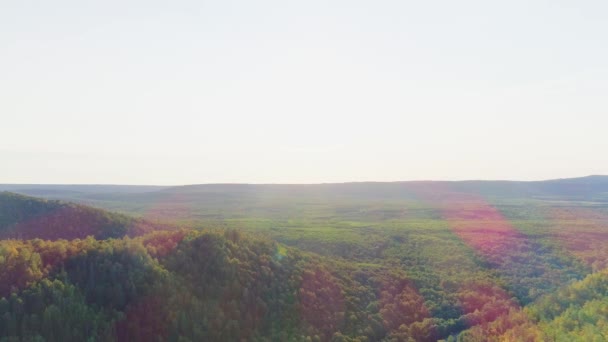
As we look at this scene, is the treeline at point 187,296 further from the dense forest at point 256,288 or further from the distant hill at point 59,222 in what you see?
the distant hill at point 59,222

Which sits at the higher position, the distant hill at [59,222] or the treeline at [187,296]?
the distant hill at [59,222]

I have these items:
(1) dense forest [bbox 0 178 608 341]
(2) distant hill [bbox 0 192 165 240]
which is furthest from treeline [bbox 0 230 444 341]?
(2) distant hill [bbox 0 192 165 240]

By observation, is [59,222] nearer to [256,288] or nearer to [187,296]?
[256,288]

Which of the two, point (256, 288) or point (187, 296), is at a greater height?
point (187, 296)

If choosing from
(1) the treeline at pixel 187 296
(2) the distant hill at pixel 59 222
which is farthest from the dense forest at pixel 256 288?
(2) the distant hill at pixel 59 222

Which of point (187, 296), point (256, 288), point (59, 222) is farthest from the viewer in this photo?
point (59, 222)

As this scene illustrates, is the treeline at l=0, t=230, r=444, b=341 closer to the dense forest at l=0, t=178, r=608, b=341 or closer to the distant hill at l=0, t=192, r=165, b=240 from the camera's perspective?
the dense forest at l=0, t=178, r=608, b=341

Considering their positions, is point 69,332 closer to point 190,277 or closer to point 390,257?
point 190,277

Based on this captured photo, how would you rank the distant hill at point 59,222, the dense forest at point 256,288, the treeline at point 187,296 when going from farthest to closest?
the distant hill at point 59,222 < the dense forest at point 256,288 < the treeline at point 187,296

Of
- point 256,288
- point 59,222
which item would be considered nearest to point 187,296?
point 256,288

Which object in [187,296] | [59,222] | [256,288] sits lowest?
[256,288]
